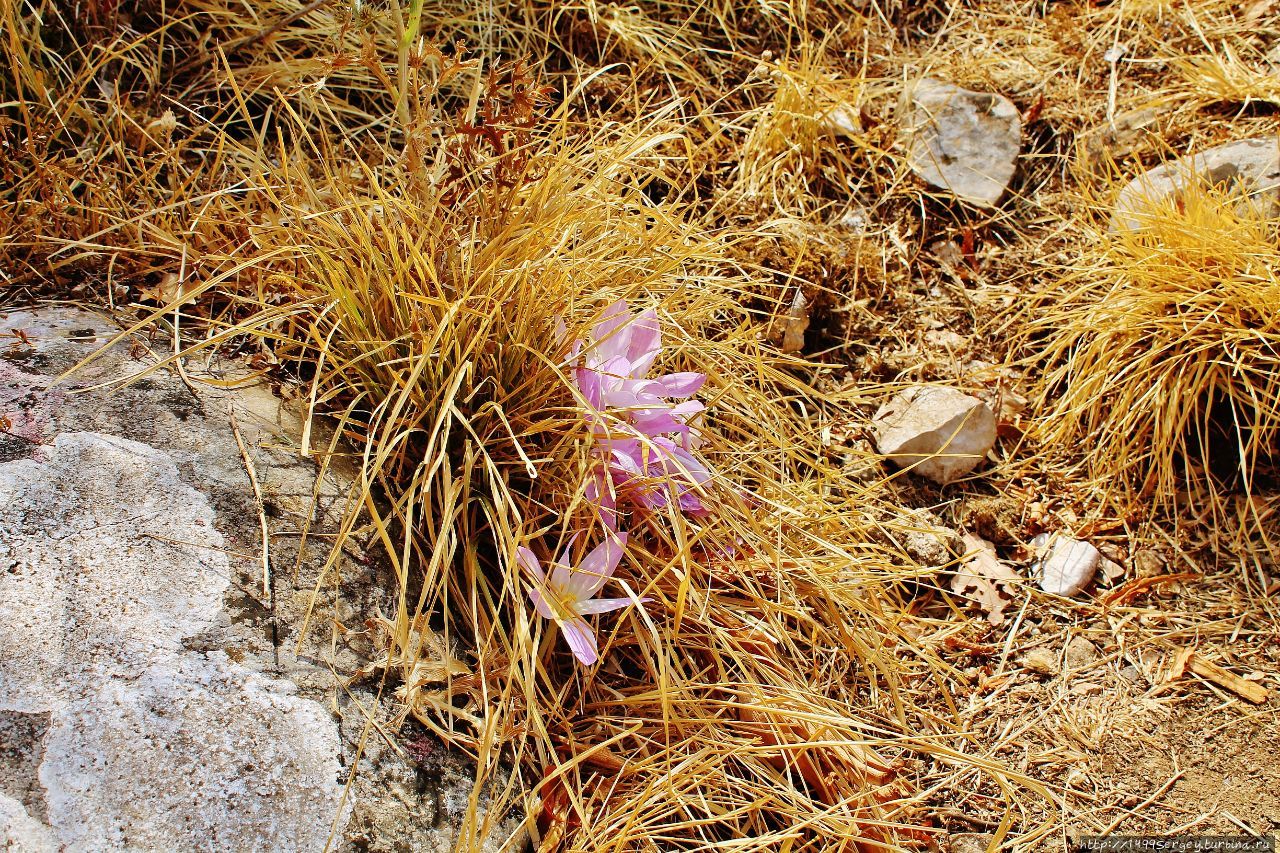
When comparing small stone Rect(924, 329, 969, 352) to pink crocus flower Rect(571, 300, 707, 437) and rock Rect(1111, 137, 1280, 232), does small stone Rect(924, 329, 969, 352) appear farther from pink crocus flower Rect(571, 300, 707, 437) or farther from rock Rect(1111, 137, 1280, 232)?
pink crocus flower Rect(571, 300, 707, 437)

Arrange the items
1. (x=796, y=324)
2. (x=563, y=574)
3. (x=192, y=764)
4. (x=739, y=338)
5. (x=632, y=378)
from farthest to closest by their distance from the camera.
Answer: (x=796, y=324) < (x=739, y=338) < (x=632, y=378) < (x=563, y=574) < (x=192, y=764)

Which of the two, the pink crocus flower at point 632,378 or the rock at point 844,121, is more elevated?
the rock at point 844,121

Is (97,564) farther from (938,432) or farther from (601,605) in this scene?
(938,432)

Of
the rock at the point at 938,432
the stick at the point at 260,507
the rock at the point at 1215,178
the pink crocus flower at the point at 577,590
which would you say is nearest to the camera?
the stick at the point at 260,507

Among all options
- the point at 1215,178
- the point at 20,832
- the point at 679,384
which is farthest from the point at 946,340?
the point at 20,832

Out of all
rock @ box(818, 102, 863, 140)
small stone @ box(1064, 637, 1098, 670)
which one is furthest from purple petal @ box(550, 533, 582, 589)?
rock @ box(818, 102, 863, 140)

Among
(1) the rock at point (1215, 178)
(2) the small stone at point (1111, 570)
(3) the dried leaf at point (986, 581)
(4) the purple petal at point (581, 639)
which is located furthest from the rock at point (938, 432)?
(4) the purple petal at point (581, 639)

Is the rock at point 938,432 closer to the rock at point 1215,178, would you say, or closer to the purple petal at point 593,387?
the rock at point 1215,178
